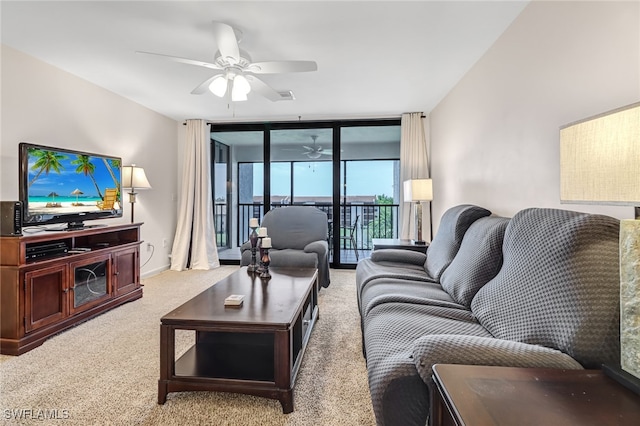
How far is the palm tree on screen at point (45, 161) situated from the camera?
254 centimetres

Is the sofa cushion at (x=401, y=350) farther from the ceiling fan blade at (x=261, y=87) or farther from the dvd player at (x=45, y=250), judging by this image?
the dvd player at (x=45, y=250)

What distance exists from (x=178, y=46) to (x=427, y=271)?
9.05 ft

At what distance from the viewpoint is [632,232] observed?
759mm

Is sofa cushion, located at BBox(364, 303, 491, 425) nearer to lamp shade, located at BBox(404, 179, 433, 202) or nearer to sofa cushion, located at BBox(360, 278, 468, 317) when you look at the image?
sofa cushion, located at BBox(360, 278, 468, 317)

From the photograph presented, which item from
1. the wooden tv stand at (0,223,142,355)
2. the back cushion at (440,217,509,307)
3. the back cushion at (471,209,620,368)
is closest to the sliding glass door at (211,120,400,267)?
the wooden tv stand at (0,223,142,355)

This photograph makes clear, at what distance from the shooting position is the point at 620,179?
2.35 ft

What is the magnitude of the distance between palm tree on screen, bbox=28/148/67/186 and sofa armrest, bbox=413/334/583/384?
3.11 m

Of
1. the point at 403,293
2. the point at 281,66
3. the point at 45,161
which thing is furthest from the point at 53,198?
the point at 403,293

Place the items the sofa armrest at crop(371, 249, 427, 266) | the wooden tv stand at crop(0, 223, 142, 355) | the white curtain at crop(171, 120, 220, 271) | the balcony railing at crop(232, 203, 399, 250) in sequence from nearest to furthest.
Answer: the wooden tv stand at crop(0, 223, 142, 355) < the sofa armrest at crop(371, 249, 427, 266) < the white curtain at crop(171, 120, 220, 271) < the balcony railing at crop(232, 203, 399, 250)

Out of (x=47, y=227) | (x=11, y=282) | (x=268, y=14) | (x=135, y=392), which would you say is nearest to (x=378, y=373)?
(x=135, y=392)

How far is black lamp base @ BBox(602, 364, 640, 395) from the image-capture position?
0.77 metres

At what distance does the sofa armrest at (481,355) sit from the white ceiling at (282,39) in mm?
2073

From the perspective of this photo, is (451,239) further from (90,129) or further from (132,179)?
(90,129)

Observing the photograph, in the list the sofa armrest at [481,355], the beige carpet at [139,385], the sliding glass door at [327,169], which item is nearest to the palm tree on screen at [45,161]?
the beige carpet at [139,385]
